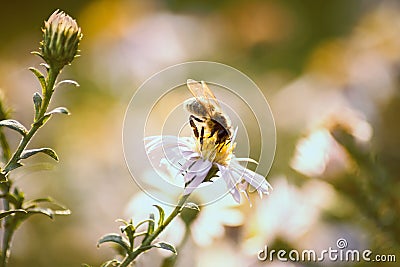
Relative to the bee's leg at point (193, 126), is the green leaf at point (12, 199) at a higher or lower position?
lower

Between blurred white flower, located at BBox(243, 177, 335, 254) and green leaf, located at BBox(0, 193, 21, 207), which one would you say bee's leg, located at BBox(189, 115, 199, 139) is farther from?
blurred white flower, located at BBox(243, 177, 335, 254)

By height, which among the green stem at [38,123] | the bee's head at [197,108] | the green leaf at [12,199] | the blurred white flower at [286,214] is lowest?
the green leaf at [12,199]

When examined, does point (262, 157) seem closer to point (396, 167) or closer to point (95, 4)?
point (396, 167)

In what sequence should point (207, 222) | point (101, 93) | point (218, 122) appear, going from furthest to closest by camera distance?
point (101, 93)
point (207, 222)
point (218, 122)

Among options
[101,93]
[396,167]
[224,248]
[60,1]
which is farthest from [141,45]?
[224,248]

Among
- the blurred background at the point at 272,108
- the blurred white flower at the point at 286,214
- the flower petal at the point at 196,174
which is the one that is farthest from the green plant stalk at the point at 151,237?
the blurred white flower at the point at 286,214

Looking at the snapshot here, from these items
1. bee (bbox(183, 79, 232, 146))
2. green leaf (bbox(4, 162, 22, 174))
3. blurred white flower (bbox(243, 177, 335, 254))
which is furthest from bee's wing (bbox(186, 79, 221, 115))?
blurred white flower (bbox(243, 177, 335, 254))

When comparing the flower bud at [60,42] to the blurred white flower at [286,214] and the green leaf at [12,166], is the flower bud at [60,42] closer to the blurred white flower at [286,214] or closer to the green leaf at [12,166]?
the green leaf at [12,166]
